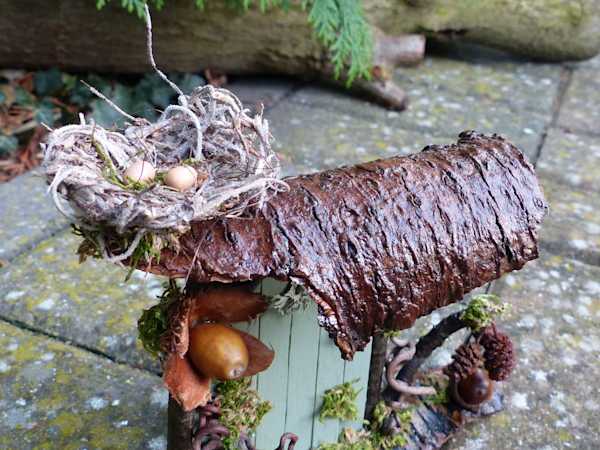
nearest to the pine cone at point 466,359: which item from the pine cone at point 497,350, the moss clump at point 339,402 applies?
the pine cone at point 497,350

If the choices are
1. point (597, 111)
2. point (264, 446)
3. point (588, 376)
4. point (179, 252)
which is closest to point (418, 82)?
point (597, 111)

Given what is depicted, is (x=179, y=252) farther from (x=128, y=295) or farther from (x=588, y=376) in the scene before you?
(x=588, y=376)

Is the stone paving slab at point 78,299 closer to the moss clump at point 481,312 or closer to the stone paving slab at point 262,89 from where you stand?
the moss clump at point 481,312

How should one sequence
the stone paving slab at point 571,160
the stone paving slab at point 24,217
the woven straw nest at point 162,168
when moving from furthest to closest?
1. the stone paving slab at point 571,160
2. the stone paving slab at point 24,217
3. the woven straw nest at point 162,168

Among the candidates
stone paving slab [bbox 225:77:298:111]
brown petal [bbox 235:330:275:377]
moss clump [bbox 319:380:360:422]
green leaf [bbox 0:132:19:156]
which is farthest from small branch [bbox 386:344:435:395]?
green leaf [bbox 0:132:19:156]

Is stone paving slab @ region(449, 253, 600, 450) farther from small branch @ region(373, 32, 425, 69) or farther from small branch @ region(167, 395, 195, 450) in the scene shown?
small branch @ region(373, 32, 425, 69)

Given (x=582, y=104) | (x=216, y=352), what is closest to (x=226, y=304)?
(x=216, y=352)
